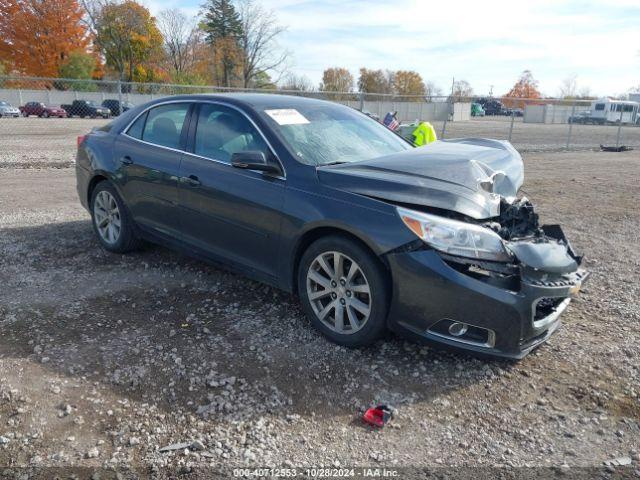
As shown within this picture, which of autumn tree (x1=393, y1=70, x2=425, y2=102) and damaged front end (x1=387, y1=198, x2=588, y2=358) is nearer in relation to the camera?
damaged front end (x1=387, y1=198, x2=588, y2=358)

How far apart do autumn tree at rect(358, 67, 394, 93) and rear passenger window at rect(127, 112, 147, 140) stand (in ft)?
279

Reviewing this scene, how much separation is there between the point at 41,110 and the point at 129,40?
22785 mm

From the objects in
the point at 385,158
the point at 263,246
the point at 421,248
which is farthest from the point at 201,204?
the point at 421,248

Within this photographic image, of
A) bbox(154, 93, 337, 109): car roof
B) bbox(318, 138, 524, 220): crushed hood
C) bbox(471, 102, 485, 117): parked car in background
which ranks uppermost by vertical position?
bbox(471, 102, 485, 117): parked car in background

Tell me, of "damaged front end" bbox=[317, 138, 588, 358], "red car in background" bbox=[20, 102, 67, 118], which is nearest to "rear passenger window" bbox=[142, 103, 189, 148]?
"damaged front end" bbox=[317, 138, 588, 358]

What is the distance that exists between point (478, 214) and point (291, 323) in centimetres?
157

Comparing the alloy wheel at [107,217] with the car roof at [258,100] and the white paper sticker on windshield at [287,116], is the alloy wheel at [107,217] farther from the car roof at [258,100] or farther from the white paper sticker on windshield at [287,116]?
the white paper sticker on windshield at [287,116]

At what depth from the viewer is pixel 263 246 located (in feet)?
12.8

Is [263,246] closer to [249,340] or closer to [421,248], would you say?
[249,340]

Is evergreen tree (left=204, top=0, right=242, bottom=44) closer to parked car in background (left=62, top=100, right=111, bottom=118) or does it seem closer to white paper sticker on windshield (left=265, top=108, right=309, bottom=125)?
parked car in background (left=62, top=100, right=111, bottom=118)

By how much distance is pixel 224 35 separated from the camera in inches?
2448

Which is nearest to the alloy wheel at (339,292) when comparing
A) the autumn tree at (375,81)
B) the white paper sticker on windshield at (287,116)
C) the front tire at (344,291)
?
the front tire at (344,291)

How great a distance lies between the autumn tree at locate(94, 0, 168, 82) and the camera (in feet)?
182

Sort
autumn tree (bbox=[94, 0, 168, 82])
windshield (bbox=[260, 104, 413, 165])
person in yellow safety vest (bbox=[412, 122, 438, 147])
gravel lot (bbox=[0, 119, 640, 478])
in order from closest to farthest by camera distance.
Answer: gravel lot (bbox=[0, 119, 640, 478]) < windshield (bbox=[260, 104, 413, 165]) < person in yellow safety vest (bbox=[412, 122, 438, 147]) < autumn tree (bbox=[94, 0, 168, 82])
